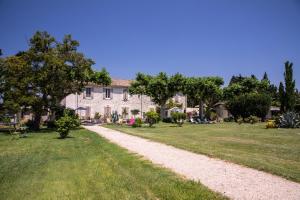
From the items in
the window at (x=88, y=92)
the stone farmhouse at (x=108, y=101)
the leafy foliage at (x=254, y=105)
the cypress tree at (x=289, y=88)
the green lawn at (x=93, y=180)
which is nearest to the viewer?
the green lawn at (x=93, y=180)

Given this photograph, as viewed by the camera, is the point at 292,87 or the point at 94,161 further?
the point at 292,87

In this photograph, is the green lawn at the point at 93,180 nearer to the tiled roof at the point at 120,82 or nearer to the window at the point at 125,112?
the window at the point at 125,112

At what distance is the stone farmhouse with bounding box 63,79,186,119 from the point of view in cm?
4509

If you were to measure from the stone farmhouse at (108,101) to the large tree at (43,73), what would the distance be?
17145mm

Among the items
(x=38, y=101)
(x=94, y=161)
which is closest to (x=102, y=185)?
(x=94, y=161)

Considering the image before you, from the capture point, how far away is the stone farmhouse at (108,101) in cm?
4509

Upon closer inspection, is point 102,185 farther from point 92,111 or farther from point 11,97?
point 92,111

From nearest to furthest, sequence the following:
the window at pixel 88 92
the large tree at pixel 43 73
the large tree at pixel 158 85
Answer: the large tree at pixel 43 73 → the large tree at pixel 158 85 → the window at pixel 88 92

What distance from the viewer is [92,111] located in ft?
151

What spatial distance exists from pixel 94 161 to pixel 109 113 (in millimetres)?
38123

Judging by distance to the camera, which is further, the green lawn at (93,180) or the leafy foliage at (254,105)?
the leafy foliage at (254,105)

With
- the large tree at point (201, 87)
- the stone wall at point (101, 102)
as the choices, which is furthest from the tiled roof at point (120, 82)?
the large tree at point (201, 87)

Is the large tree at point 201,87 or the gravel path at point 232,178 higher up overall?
the large tree at point 201,87

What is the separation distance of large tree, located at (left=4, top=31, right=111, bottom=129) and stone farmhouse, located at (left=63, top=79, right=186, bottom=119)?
17145 millimetres
